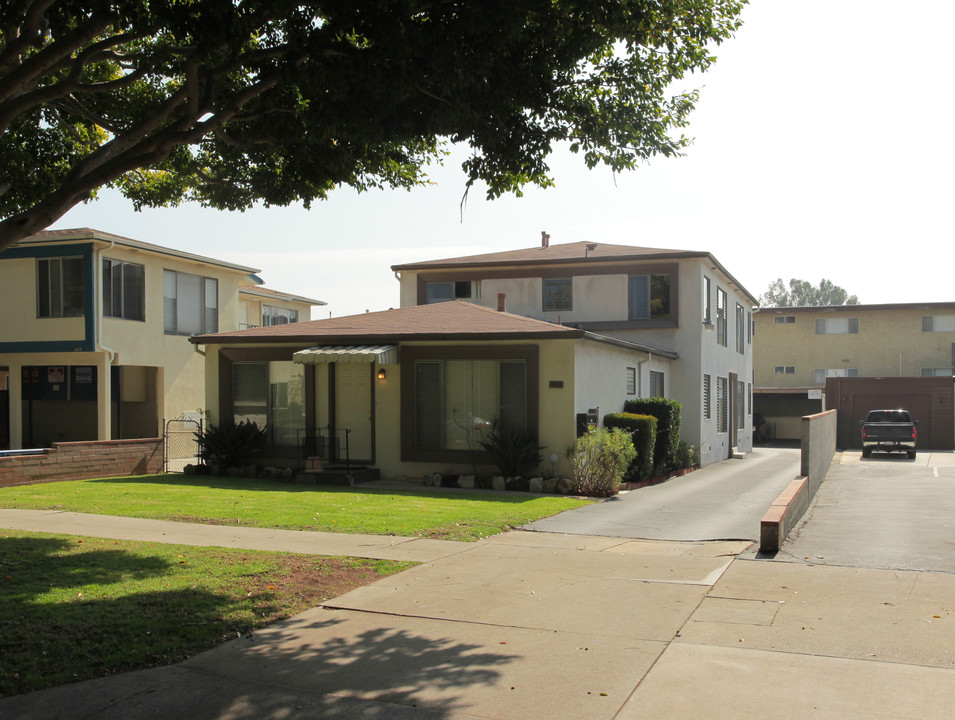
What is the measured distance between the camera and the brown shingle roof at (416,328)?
18.3 meters

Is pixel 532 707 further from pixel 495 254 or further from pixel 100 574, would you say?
pixel 495 254

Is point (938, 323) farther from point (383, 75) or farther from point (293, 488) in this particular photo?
point (383, 75)

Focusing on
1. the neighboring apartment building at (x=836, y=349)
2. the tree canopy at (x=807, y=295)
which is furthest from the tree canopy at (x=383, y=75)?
the tree canopy at (x=807, y=295)

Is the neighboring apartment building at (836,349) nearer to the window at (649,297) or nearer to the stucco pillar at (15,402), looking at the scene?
the window at (649,297)

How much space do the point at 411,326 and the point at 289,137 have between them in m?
9.36

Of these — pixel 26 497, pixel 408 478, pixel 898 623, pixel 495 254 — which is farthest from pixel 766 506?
pixel 495 254

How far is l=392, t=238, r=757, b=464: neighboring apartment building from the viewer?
1029 inches

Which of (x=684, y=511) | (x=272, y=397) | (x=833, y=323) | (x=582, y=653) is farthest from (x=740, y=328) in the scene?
(x=582, y=653)

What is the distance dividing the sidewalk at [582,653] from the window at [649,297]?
17439mm

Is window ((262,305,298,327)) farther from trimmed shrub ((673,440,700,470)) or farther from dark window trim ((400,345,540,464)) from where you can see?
trimmed shrub ((673,440,700,470))

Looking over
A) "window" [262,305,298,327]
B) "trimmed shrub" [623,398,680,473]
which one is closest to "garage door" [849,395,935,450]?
"trimmed shrub" [623,398,680,473]

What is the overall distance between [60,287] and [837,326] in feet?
123

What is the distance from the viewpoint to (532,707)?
17.4 ft

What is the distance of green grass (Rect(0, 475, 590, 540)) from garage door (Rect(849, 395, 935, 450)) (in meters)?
28.4
